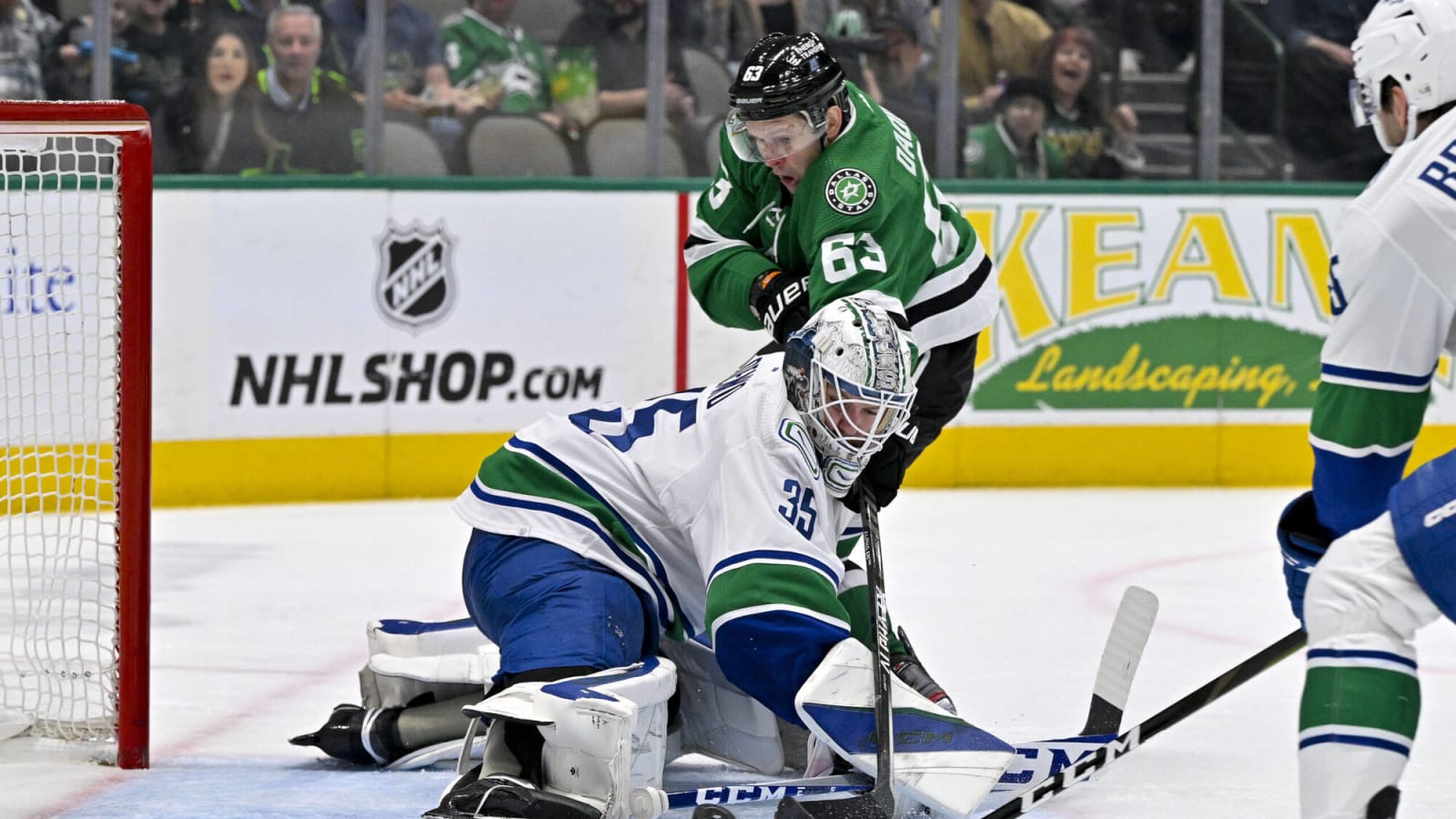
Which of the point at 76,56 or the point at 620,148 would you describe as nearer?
the point at 76,56

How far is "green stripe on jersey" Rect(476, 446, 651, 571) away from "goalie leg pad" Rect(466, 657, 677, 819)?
24cm

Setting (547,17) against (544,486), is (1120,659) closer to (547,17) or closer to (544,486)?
(544,486)

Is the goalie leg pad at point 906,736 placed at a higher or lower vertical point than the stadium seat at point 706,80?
lower

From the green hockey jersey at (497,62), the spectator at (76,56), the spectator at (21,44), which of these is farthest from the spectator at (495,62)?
the spectator at (21,44)

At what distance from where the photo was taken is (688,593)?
268 cm

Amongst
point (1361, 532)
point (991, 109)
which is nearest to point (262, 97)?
point (991, 109)

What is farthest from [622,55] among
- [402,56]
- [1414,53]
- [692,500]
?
[1414,53]

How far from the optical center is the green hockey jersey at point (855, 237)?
296cm

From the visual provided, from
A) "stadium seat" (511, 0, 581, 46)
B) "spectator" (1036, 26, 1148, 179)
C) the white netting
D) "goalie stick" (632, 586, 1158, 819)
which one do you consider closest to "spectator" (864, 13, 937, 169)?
"spectator" (1036, 26, 1148, 179)

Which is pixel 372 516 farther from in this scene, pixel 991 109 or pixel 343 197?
pixel 991 109

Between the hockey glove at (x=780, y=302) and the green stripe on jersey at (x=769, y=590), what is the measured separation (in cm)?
70

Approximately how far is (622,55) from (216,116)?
132cm

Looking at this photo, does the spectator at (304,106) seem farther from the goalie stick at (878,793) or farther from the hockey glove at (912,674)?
the goalie stick at (878,793)

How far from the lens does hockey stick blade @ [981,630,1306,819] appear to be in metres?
2.36
